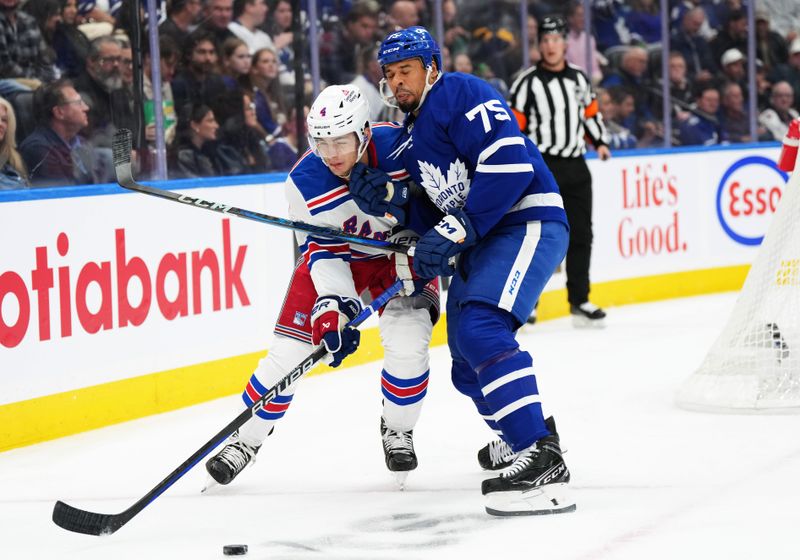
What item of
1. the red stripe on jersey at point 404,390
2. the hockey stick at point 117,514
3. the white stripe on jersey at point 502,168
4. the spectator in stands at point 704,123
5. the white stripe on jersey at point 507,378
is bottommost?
the hockey stick at point 117,514

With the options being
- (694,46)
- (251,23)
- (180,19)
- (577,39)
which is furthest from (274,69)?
(694,46)

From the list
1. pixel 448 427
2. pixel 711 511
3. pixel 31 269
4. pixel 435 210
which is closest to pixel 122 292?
pixel 31 269

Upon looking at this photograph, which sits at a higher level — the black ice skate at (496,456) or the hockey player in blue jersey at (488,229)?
the hockey player in blue jersey at (488,229)

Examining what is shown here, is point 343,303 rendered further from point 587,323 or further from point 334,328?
point 587,323

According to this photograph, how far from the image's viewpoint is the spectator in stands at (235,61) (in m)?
5.34

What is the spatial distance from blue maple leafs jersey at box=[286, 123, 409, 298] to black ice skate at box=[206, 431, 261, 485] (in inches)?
17.3

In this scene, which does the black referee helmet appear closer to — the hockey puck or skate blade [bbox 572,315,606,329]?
skate blade [bbox 572,315,606,329]

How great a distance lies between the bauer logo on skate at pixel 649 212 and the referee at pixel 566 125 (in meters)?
0.88

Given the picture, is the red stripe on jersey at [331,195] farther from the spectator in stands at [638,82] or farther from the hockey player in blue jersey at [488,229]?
the spectator in stands at [638,82]

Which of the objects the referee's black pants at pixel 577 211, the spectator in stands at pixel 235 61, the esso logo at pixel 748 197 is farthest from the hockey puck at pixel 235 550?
the esso logo at pixel 748 197

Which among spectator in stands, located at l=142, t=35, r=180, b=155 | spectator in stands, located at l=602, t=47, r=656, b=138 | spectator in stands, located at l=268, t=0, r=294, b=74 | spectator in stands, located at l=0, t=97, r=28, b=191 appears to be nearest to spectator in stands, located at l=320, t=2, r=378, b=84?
spectator in stands, located at l=268, t=0, r=294, b=74

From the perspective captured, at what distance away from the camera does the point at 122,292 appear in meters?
4.35

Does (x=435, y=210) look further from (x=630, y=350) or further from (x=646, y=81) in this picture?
(x=646, y=81)

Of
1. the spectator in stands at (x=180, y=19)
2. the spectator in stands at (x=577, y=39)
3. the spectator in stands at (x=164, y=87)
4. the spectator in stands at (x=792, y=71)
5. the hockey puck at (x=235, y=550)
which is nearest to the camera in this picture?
the hockey puck at (x=235, y=550)
